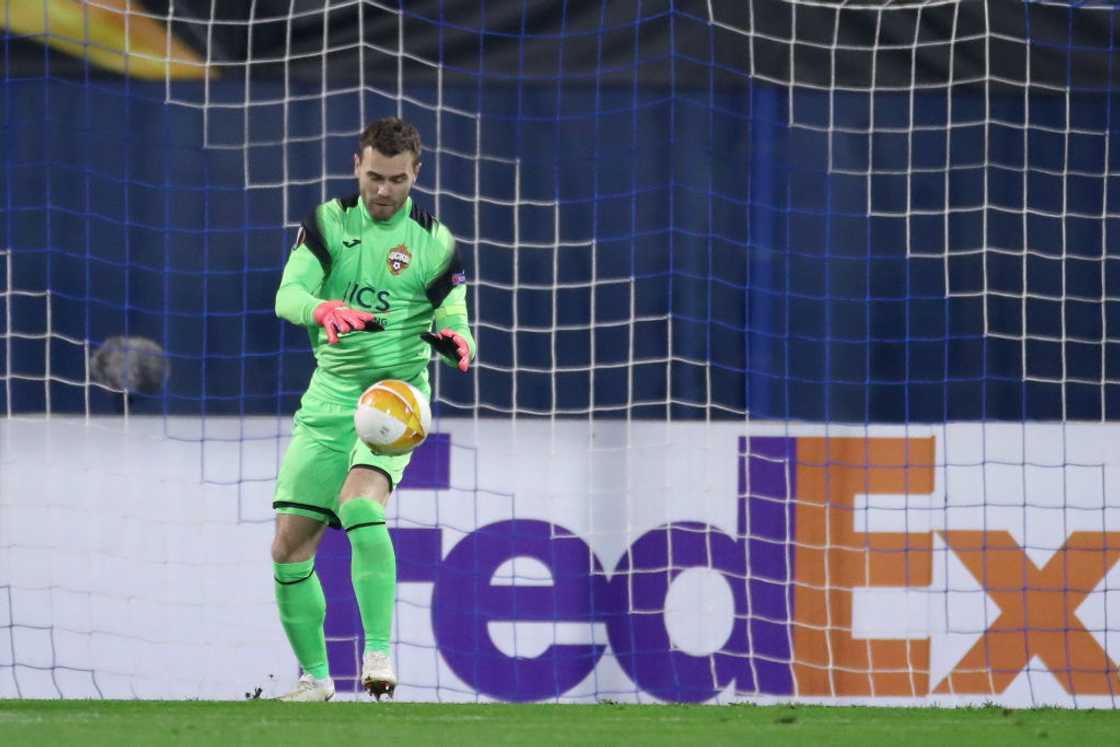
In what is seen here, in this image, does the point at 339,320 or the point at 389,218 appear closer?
the point at 339,320

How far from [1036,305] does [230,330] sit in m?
3.05

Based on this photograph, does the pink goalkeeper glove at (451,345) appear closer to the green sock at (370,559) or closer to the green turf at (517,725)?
the green sock at (370,559)

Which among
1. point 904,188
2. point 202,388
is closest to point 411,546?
point 202,388

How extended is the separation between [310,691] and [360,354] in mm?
1025

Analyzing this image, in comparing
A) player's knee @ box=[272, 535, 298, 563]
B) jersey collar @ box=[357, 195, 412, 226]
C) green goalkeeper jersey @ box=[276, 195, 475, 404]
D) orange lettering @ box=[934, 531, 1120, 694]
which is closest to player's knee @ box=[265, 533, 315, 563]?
player's knee @ box=[272, 535, 298, 563]

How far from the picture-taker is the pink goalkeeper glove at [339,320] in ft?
16.7

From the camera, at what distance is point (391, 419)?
17.2 ft

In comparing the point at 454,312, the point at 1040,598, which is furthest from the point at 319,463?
the point at 1040,598

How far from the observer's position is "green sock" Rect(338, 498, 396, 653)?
5.42 m

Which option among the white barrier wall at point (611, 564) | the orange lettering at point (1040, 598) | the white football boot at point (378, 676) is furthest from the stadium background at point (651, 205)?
the white football boot at point (378, 676)

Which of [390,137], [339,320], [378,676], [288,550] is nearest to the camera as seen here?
[339,320]

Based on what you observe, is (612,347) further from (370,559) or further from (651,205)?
(370,559)

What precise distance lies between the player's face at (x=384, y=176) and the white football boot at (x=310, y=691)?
1.43 m

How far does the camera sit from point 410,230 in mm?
5660
